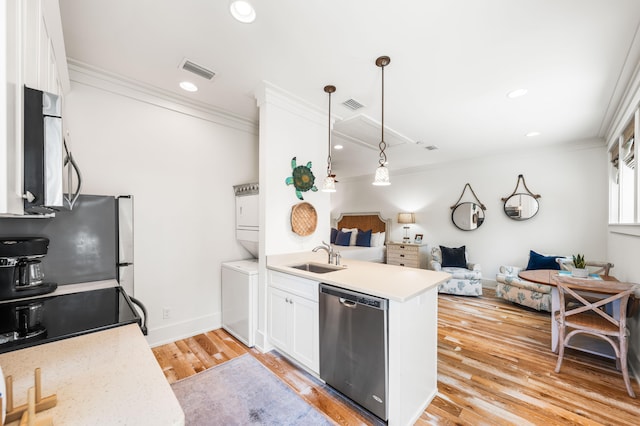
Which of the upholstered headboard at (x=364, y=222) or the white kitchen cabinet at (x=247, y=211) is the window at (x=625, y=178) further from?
the upholstered headboard at (x=364, y=222)

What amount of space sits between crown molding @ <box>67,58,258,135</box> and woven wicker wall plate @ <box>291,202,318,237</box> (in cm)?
138

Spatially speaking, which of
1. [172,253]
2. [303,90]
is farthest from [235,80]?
[172,253]

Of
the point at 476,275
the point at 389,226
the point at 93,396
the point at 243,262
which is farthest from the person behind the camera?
the point at 389,226

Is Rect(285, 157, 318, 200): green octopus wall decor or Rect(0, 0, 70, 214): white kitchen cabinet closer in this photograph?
Rect(0, 0, 70, 214): white kitchen cabinet

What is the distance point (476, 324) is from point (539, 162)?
3259 millimetres

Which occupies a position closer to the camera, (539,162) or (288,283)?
(288,283)

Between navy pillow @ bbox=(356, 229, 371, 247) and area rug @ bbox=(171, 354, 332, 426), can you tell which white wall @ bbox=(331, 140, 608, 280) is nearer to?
navy pillow @ bbox=(356, 229, 371, 247)

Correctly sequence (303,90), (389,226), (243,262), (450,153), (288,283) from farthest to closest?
(389,226) → (450,153) → (243,262) → (303,90) → (288,283)

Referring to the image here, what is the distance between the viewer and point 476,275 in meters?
4.56

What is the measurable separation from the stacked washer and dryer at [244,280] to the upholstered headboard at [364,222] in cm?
418

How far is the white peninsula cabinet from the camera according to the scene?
2.16m

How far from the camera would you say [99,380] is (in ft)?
2.57

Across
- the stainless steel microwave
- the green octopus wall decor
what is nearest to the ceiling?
the green octopus wall decor

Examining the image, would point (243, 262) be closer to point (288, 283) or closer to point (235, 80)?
point (288, 283)
